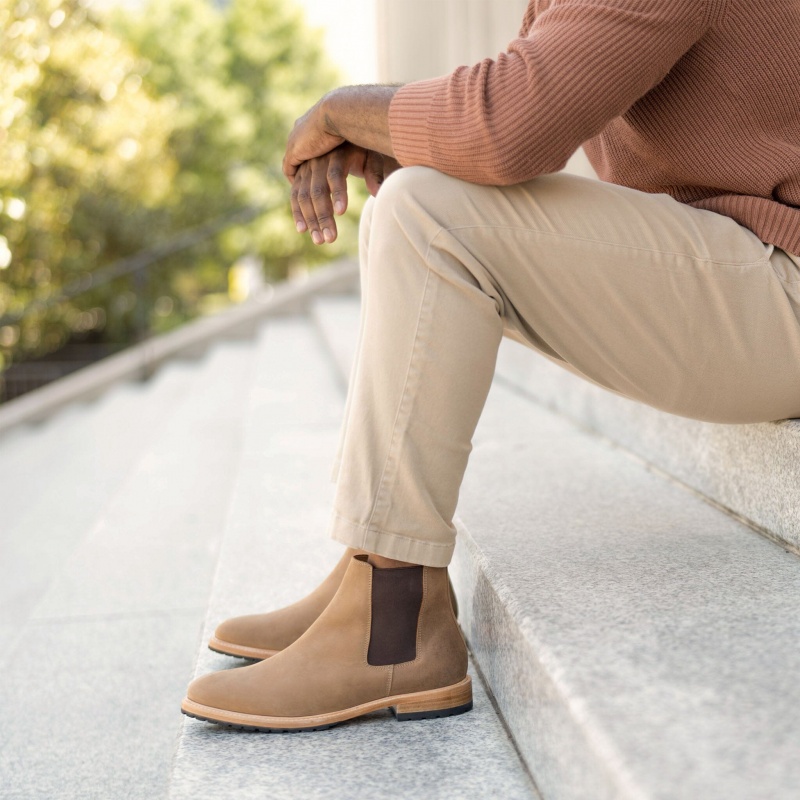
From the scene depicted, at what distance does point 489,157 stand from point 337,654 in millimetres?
735

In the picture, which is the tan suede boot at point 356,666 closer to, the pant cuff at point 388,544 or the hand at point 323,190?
the pant cuff at point 388,544

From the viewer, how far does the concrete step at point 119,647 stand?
172 cm

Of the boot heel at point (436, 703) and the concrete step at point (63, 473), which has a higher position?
the boot heel at point (436, 703)

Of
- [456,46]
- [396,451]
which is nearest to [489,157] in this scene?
[396,451]

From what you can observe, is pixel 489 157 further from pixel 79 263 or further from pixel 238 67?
pixel 238 67

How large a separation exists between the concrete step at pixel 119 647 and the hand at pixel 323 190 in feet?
3.48

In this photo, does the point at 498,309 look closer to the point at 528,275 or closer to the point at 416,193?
the point at 528,275

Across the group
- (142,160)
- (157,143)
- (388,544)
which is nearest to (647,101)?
(388,544)

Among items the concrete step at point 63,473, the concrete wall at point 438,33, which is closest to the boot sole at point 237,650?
the concrete step at point 63,473

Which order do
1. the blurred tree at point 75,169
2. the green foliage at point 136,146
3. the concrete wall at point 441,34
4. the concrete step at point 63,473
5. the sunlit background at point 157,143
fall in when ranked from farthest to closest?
the blurred tree at point 75,169 → the green foliage at point 136,146 → the sunlit background at point 157,143 → the concrete wall at point 441,34 → the concrete step at point 63,473

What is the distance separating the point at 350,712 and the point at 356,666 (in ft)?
0.23

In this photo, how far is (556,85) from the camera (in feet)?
3.77

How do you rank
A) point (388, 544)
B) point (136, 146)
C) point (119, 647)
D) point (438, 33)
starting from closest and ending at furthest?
1. point (388, 544)
2. point (119, 647)
3. point (438, 33)
4. point (136, 146)

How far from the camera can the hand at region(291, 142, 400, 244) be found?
1.54 metres
